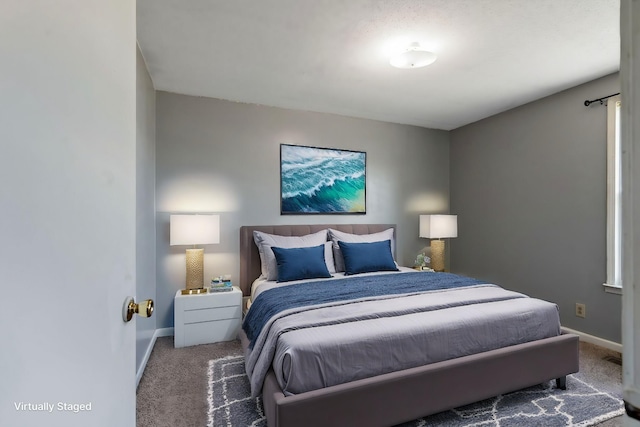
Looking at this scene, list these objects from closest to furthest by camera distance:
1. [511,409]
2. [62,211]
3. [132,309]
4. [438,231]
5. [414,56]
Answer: [62,211], [132,309], [511,409], [414,56], [438,231]

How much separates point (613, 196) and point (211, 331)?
3850 mm

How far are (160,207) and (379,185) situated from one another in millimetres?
2652

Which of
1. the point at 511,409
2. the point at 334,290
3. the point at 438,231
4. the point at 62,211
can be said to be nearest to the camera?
the point at 62,211

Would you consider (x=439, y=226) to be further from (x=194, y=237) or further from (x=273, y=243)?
(x=194, y=237)

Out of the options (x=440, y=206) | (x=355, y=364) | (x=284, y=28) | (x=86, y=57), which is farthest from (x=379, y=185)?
(x=86, y=57)

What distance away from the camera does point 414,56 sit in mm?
2332

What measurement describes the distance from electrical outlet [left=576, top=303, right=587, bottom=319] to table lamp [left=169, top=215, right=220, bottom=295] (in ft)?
11.8

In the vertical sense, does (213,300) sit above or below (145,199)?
below

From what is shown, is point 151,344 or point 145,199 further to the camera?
point 151,344

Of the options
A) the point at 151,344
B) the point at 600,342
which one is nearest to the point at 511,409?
the point at 600,342

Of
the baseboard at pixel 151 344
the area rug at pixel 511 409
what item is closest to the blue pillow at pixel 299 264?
the area rug at pixel 511 409

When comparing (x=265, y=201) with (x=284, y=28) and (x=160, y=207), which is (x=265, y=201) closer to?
(x=160, y=207)

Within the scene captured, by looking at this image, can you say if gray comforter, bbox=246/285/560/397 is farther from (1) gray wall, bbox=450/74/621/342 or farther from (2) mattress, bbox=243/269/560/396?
(1) gray wall, bbox=450/74/621/342

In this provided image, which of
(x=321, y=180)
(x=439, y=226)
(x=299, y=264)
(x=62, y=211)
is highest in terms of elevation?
(x=321, y=180)
